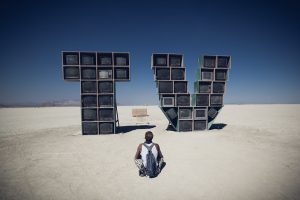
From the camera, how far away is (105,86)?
1095cm

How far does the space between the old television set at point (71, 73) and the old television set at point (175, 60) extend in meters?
5.41

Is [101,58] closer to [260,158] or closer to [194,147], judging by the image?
[194,147]

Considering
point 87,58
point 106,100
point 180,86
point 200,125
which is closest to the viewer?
point 87,58

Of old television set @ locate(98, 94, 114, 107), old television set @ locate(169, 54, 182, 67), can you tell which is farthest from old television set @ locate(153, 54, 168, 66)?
old television set @ locate(98, 94, 114, 107)

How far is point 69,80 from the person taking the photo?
417 inches

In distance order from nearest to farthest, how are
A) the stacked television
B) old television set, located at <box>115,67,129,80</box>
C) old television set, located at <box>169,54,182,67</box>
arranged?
the stacked television
old television set, located at <box>115,67,129,80</box>
old television set, located at <box>169,54,182,67</box>

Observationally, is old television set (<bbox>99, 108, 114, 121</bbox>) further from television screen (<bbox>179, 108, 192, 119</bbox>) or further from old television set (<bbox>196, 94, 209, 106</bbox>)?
old television set (<bbox>196, 94, 209, 106</bbox>)

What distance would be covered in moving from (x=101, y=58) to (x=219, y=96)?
7.58m

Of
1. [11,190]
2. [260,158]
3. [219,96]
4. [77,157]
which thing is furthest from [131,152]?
[219,96]

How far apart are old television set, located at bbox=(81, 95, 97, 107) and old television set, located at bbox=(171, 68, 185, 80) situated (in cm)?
475

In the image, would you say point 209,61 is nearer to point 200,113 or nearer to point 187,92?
point 187,92

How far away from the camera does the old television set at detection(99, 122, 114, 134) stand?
1102cm

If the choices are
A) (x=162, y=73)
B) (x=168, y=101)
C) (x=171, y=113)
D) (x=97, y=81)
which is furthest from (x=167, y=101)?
(x=97, y=81)

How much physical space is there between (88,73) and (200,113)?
23.3ft
